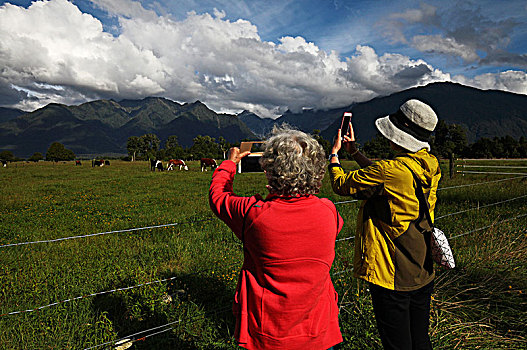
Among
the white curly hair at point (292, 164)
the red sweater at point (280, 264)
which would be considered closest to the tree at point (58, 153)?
the red sweater at point (280, 264)

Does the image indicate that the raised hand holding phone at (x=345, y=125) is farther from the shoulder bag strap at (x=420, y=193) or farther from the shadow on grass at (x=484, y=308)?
the shadow on grass at (x=484, y=308)

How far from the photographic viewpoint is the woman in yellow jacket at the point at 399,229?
7.20 feet

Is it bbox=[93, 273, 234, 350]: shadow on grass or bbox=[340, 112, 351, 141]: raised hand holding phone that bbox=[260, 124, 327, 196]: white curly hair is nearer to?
bbox=[340, 112, 351, 141]: raised hand holding phone


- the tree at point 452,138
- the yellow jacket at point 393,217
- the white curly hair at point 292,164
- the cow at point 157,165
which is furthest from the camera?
the tree at point 452,138

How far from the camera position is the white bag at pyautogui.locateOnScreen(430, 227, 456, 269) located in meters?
2.33

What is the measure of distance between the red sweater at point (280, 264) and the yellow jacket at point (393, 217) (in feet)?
1.72

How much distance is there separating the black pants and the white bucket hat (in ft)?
3.52

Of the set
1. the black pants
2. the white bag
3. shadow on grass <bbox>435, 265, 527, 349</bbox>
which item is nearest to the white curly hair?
the black pants

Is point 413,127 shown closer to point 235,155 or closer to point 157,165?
point 235,155

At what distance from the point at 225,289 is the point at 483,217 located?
683cm

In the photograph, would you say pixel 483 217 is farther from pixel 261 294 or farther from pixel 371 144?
pixel 371 144

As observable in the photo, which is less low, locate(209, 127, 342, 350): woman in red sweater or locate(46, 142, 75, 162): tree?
locate(46, 142, 75, 162): tree

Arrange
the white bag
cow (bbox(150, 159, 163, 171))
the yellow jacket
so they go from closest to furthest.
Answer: the yellow jacket, the white bag, cow (bbox(150, 159, 163, 171))

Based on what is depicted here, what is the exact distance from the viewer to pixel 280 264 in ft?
5.49
